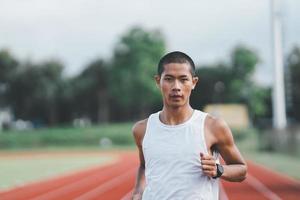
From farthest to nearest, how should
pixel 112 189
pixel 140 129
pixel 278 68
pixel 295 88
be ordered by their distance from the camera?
pixel 295 88 → pixel 278 68 → pixel 112 189 → pixel 140 129

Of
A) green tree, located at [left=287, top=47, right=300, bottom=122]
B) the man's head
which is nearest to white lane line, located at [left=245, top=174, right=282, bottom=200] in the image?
the man's head

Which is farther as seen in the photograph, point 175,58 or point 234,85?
point 234,85

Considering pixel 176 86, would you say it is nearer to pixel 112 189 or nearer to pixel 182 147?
pixel 182 147

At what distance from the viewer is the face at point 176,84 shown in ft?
10.7

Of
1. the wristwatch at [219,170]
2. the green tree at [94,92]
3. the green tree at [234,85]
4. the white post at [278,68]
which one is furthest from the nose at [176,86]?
the green tree at [94,92]

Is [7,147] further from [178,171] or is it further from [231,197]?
[178,171]

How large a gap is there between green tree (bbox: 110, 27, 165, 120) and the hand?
81.9m

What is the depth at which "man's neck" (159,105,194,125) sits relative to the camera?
330cm

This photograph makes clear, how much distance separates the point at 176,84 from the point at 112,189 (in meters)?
14.1

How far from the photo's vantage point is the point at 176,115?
10.8ft

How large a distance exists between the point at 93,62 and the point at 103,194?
83066 millimetres

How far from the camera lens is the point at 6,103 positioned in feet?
290

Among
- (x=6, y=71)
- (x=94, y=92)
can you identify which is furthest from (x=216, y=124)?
(x=94, y=92)

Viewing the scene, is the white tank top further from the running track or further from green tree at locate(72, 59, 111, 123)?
green tree at locate(72, 59, 111, 123)
